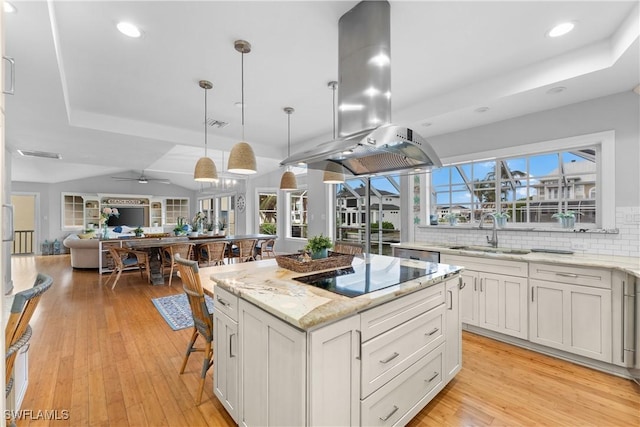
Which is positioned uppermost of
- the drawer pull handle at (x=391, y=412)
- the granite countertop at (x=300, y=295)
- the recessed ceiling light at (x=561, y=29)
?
the recessed ceiling light at (x=561, y=29)

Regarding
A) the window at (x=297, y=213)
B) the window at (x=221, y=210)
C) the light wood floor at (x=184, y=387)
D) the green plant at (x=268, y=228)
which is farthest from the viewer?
the window at (x=221, y=210)

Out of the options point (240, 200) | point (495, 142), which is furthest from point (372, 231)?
point (240, 200)

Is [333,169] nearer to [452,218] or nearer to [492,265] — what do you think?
[492,265]

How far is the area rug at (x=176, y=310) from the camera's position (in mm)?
3322

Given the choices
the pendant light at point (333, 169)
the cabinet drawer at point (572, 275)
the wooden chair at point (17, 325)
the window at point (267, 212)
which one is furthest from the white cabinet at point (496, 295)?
the window at point (267, 212)

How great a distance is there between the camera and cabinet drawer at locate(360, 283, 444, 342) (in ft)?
4.62

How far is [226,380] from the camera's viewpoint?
1768 millimetres

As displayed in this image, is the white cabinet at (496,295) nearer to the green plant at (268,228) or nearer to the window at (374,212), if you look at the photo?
the window at (374,212)

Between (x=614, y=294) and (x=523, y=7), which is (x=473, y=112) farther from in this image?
(x=614, y=294)

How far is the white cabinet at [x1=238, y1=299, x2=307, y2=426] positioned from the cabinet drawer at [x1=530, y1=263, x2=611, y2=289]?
2.48m

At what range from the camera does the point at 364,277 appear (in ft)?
6.17

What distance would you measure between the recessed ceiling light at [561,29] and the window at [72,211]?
13060mm

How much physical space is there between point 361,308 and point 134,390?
1.94 metres

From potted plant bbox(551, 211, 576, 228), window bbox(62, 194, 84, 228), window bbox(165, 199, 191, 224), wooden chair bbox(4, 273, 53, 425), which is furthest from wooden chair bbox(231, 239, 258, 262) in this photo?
window bbox(62, 194, 84, 228)
